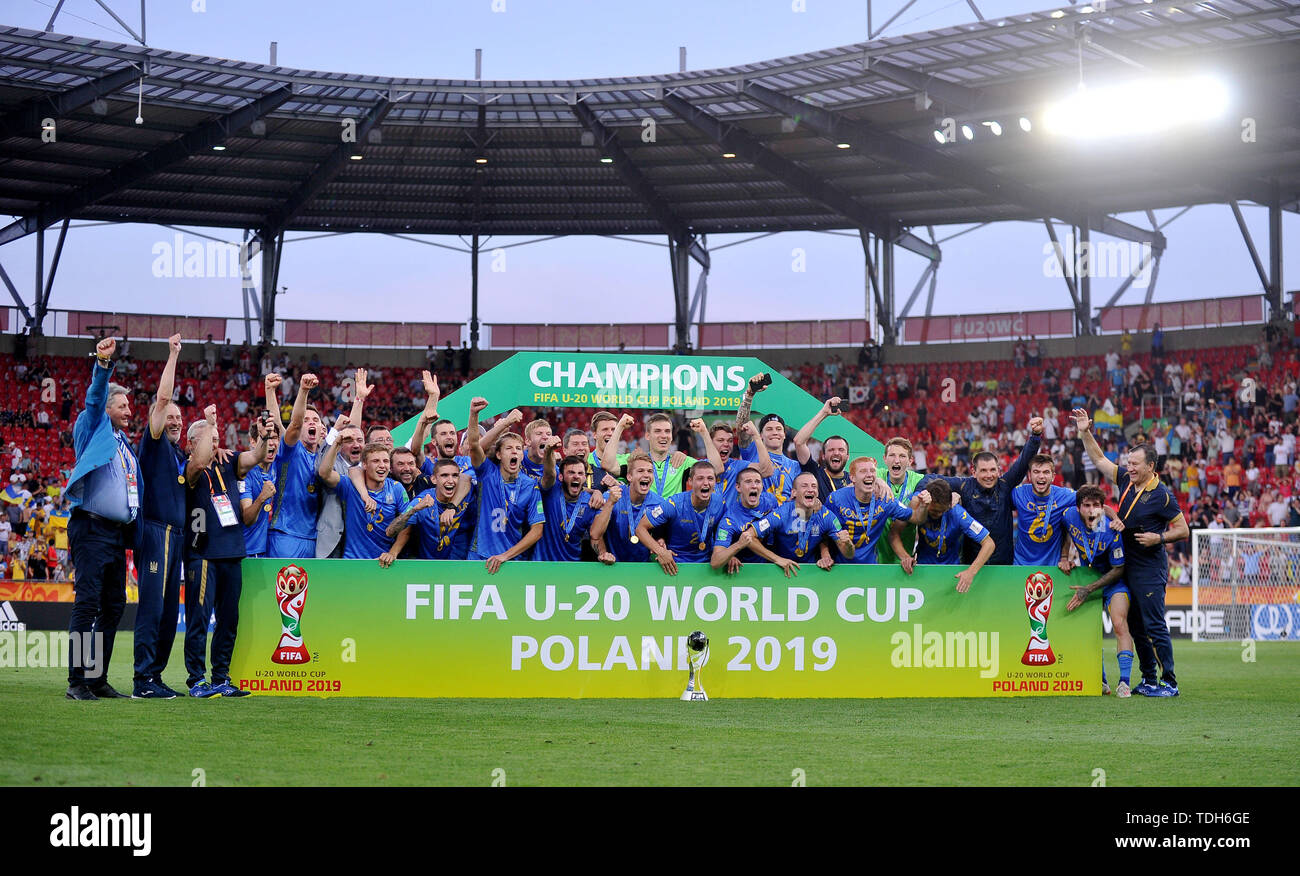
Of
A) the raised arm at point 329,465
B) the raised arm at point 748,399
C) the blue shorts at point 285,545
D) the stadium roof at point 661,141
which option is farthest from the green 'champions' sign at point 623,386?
the stadium roof at point 661,141

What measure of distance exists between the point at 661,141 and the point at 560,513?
2415 cm

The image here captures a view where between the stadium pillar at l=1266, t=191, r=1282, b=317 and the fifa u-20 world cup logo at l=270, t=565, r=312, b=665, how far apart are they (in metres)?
30.7

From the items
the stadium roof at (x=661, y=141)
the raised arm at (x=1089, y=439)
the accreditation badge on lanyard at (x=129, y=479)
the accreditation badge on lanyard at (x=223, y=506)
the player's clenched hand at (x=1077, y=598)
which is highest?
the stadium roof at (x=661, y=141)

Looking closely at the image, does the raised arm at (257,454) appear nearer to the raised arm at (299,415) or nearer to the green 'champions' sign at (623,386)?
the raised arm at (299,415)

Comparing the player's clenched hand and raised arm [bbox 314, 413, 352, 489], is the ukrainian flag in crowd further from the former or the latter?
the player's clenched hand

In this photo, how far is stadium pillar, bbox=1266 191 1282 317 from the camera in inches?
1332

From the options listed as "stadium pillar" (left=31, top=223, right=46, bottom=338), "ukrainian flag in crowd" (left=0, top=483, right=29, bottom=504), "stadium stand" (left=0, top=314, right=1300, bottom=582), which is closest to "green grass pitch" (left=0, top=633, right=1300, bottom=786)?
"stadium stand" (left=0, top=314, right=1300, bottom=582)

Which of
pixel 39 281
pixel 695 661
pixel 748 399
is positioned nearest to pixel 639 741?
pixel 695 661

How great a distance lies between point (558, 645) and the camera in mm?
10164

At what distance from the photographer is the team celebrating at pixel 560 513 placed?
30.4 ft

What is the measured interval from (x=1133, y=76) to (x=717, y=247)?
1606 centimetres

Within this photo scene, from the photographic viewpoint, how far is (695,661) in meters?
10.0

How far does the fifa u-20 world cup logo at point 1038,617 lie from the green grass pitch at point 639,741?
1.57ft
